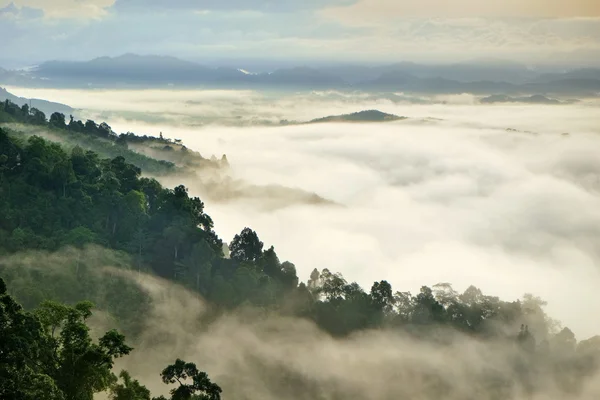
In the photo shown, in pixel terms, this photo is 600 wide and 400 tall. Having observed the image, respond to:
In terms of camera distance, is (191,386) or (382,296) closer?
(191,386)

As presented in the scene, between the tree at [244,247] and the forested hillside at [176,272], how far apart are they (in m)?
0.09

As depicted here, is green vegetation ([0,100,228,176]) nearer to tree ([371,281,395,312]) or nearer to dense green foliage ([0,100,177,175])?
dense green foliage ([0,100,177,175])

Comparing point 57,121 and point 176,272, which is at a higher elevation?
point 57,121

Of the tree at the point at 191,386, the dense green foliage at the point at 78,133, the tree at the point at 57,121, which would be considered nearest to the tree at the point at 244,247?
the tree at the point at 191,386

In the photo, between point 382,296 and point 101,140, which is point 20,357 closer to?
point 382,296

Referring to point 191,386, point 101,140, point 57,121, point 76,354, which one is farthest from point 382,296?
point 57,121

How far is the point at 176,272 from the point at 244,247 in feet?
20.2

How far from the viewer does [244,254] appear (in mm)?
55156

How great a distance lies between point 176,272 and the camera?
52.1 meters

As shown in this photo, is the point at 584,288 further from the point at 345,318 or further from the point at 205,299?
the point at 205,299

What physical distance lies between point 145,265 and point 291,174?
489ft

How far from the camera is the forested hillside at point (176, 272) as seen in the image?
150 ft

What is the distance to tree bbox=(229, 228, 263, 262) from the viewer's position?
55.0m

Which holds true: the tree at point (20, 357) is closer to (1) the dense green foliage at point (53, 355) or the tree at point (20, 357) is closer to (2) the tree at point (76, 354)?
(1) the dense green foliage at point (53, 355)
